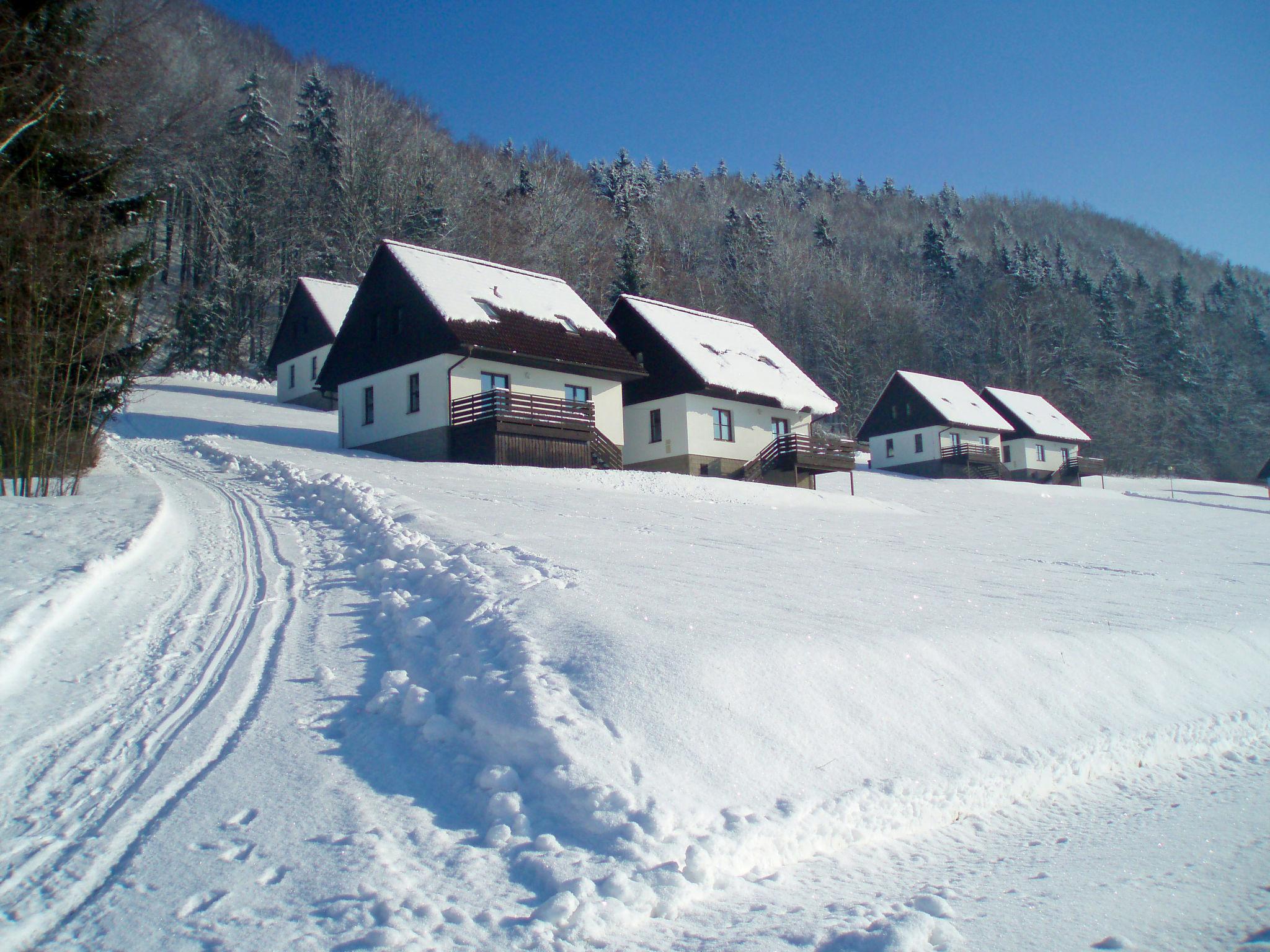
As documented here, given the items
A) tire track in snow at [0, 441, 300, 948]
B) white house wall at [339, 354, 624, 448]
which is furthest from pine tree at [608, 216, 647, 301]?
tire track in snow at [0, 441, 300, 948]

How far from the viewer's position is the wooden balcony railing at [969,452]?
49.5 metres

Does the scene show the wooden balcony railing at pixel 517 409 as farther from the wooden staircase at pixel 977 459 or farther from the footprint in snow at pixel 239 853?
the wooden staircase at pixel 977 459

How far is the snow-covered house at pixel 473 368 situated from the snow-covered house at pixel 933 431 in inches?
1056

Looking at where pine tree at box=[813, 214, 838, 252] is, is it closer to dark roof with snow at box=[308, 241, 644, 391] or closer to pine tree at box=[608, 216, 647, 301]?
pine tree at box=[608, 216, 647, 301]

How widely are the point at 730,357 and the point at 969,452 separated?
22.4 metres

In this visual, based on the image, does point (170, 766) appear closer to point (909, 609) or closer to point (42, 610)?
point (42, 610)

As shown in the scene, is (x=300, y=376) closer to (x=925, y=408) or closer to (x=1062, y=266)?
(x=925, y=408)

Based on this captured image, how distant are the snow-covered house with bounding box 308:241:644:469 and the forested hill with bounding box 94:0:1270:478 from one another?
7.76 metres

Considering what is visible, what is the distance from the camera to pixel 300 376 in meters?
40.5

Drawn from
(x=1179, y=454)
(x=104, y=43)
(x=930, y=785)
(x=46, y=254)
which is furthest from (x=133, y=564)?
(x=1179, y=454)

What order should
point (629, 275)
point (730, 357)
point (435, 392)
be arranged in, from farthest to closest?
point (629, 275), point (730, 357), point (435, 392)

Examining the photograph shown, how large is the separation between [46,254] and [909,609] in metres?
13.1

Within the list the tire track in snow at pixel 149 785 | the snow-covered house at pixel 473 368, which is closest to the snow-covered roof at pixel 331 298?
the snow-covered house at pixel 473 368

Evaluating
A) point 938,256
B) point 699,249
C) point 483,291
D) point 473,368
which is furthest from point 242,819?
point 938,256
